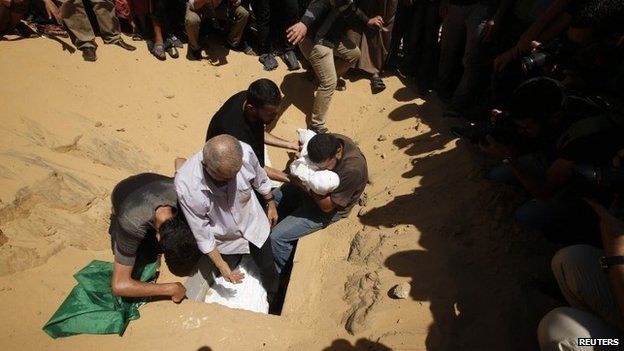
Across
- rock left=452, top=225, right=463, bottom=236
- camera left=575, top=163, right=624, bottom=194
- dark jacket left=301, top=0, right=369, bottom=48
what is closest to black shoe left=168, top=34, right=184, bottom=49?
dark jacket left=301, top=0, right=369, bottom=48

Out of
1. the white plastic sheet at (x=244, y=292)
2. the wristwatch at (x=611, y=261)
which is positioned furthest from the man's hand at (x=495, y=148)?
the white plastic sheet at (x=244, y=292)

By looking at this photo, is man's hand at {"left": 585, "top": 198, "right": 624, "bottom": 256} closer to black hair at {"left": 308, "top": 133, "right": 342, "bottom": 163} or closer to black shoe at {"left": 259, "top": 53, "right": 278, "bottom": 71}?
black hair at {"left": 308, "top": 133, "right": 342, "bottom": 163}

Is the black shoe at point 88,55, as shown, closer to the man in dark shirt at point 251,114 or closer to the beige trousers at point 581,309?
the man in dark shirt at point 251,114

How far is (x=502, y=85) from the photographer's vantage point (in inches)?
137

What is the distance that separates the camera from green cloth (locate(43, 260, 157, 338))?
2.47 metres

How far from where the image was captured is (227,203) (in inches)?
104

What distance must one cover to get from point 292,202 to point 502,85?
2.20 m

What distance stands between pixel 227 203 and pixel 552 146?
216cm

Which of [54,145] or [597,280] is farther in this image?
[54,145]

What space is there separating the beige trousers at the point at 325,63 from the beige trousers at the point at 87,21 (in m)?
2.37

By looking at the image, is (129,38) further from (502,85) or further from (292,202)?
(502,85)

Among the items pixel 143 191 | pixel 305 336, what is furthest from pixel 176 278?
pixel 305 336

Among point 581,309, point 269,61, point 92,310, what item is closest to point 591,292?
point 581,309

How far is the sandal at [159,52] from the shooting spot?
187 inches
